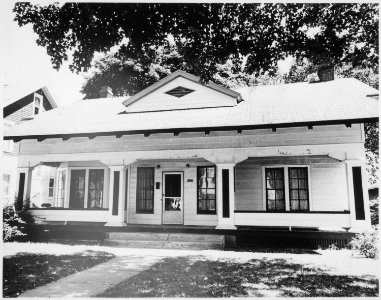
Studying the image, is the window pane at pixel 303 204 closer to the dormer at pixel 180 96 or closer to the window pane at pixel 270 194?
the window pane at pixel 270 194

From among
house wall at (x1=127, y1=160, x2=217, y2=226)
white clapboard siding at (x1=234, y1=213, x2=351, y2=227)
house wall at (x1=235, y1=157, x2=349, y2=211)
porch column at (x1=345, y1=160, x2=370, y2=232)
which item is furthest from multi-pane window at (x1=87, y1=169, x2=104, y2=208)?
porch column at (x1=345, y1=160, x2=370, y2=232)

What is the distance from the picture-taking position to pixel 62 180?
1620cm

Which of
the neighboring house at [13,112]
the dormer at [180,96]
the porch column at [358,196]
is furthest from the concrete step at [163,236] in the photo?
→ the neighboring house at [13,112]

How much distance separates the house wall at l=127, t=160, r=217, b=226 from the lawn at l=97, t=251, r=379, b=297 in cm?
420

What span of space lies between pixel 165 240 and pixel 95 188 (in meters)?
4.98

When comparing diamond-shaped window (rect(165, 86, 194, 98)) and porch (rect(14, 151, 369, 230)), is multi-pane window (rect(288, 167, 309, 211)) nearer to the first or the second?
porch (rect(14, 151, 369, 230))

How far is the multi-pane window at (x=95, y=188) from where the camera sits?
1509 centimetres

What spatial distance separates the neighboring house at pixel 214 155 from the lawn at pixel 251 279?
2.78 meters

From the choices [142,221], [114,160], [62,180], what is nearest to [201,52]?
[114,160]

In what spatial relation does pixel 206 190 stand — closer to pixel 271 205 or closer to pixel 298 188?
pixel 271 205

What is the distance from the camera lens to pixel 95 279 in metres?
7.38

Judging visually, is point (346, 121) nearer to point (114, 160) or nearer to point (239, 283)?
point (239, 283)

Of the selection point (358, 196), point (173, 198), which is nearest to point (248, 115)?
point (358, 196)

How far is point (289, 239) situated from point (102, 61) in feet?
81.4
